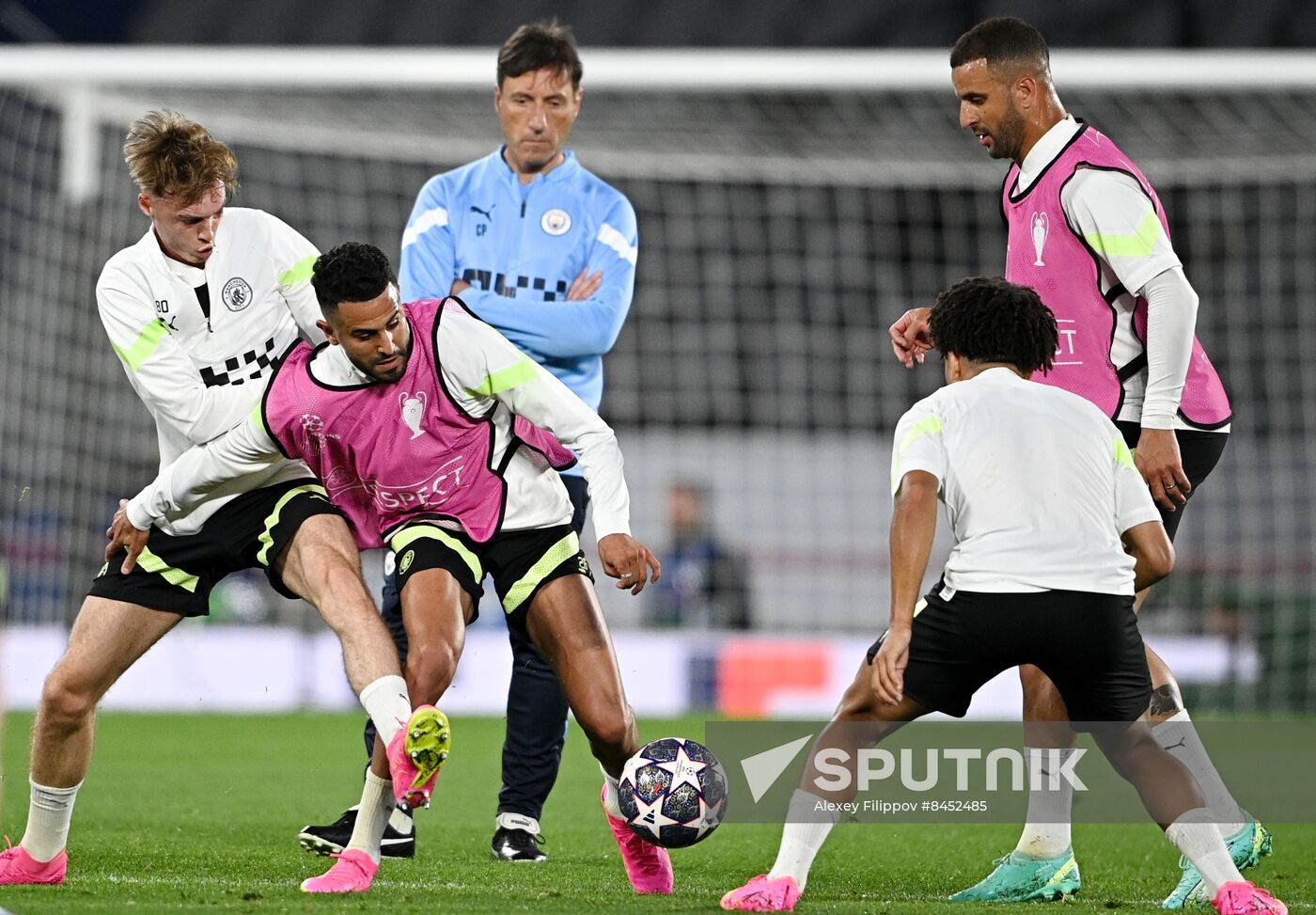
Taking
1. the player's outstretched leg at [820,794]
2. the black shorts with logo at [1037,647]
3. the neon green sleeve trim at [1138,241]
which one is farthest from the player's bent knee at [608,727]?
the neon green sleeve trim at [1138,241]

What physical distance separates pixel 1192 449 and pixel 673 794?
1747 millimetres

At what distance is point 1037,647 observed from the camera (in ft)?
12.2

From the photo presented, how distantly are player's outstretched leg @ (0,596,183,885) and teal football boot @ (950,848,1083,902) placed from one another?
231 centimetres

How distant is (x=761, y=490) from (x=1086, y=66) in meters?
9.41

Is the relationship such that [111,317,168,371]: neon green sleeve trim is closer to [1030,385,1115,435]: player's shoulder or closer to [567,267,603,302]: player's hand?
[567,267,603,302]: player's hand

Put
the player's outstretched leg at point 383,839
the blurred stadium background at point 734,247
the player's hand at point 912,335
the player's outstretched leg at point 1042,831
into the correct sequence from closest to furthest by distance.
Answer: the player's outstretched leg at point 1042,831 → the player's hand at point 912,335 → the player's outstretched leg at point 383,839 → the blurred stadium background at point 734,247

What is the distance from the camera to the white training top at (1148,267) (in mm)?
4281

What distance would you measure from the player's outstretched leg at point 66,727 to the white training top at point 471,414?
0.29 metres

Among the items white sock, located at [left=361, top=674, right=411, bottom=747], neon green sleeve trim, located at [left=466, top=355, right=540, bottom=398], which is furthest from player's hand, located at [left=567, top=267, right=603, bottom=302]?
white sock, located at [left=361, top=674, right=411, bottom=747]

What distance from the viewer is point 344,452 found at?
14.6ft

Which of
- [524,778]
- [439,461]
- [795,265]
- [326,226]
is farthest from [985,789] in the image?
[795,265]

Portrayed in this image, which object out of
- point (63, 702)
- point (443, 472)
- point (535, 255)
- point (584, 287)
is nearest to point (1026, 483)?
point (443, 472)

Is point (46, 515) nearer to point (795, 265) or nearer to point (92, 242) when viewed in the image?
point (92, 242)

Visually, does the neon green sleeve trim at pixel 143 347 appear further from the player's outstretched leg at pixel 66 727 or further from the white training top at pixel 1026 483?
the white training top at pixel 1026 483
